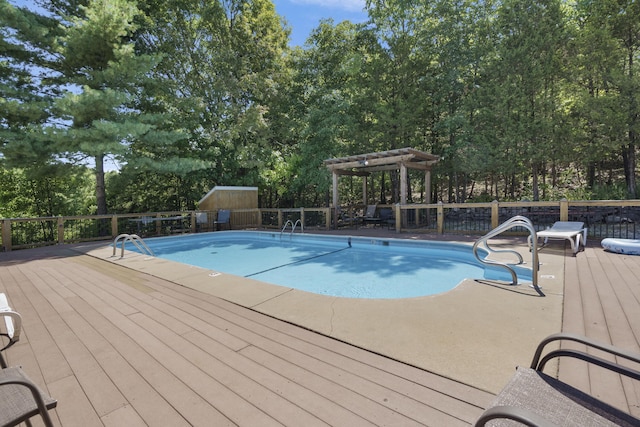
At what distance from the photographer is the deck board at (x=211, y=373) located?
1.52 metres

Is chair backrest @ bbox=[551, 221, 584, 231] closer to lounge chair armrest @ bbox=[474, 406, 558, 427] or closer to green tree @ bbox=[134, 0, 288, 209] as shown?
lounge chair armrest @ bbox=[474, 406, 558, 427]

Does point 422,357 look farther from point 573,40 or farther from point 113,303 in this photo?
point 573,40

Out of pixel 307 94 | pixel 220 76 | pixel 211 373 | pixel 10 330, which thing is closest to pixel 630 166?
pixel 307 94

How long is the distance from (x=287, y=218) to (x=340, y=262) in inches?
242

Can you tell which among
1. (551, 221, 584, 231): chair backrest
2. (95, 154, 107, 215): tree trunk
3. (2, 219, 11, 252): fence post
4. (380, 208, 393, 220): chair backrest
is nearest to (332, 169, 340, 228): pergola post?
(380, 208, 393, 220): chair backrest

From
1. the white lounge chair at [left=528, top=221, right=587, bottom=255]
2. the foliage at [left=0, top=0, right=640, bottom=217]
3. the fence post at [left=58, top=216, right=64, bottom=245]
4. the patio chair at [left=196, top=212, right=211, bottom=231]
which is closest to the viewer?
the white lounge chair at [left=528, top=221, right=587, bottom=255]

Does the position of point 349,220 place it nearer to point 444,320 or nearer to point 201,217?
point 201,217

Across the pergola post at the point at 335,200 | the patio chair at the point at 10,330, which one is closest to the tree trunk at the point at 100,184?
the pergola post at the point at 335,200

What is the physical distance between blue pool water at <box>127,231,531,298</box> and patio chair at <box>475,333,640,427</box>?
138 inches

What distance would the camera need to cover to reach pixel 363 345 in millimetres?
2217

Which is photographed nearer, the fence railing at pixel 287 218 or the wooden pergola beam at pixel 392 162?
the fence railing at pixel 287 218

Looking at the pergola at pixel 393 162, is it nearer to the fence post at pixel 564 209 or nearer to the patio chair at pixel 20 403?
the fence post at pixel 564 209

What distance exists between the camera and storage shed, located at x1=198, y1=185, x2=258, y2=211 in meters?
12.1

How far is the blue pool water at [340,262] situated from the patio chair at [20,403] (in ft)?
13.9
